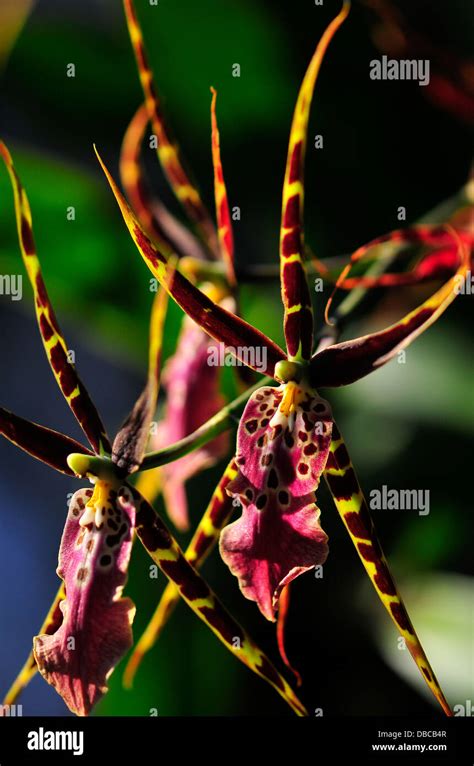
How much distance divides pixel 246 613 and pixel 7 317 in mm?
640

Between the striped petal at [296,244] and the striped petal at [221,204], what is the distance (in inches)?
1.9

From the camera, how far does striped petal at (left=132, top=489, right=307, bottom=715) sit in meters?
0.56

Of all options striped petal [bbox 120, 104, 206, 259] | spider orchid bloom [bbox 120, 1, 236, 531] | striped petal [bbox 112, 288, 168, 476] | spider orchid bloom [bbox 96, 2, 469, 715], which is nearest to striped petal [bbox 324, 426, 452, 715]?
spider orchid bloom [bbox 96, 2, 469, 715]

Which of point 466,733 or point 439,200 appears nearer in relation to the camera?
point 466,733

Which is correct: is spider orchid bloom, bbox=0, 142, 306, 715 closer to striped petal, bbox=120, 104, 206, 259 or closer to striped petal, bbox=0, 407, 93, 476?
striped petal, bbox=0, 407, 93, 476

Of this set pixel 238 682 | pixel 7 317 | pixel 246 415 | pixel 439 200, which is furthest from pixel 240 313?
pixel 7 317

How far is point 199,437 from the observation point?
1.72 ft

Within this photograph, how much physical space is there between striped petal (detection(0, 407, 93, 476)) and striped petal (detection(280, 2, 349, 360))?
152mm

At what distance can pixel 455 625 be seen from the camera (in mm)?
1013

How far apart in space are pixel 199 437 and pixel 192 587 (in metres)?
0.11

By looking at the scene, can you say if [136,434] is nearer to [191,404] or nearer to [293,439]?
[293,439]

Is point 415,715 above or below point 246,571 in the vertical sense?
below

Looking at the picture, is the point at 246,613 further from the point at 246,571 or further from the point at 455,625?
the point at 246,571

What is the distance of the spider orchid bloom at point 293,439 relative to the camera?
0.52 meters
